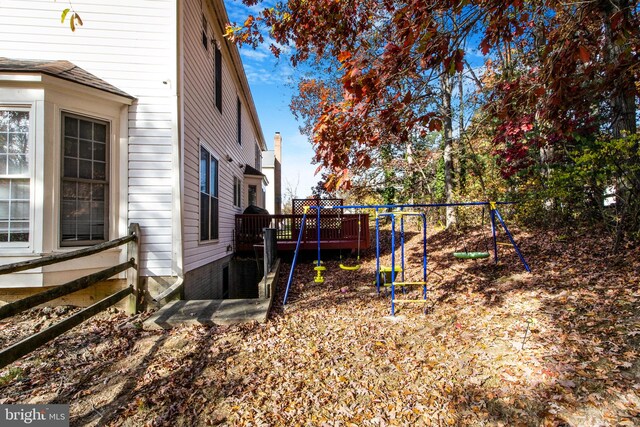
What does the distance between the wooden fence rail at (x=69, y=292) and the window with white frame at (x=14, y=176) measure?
4.27 feet

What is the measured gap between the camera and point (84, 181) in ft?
16.0

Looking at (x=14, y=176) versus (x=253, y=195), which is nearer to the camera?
(x=14, y=176)

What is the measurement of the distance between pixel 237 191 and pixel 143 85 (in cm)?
604

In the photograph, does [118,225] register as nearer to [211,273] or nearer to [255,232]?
[211,273]

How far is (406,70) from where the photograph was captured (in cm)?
325

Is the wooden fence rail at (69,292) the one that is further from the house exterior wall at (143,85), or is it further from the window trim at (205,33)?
the window trim at (205,33)

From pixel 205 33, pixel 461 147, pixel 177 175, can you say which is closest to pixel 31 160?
pixel 177 175

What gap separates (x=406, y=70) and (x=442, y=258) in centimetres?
586

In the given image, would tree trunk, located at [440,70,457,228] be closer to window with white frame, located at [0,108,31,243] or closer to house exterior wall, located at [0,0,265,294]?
house exterior wall, located at [0,0,265,294]

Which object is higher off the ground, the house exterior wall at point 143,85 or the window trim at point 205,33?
the window trim at point 205,33

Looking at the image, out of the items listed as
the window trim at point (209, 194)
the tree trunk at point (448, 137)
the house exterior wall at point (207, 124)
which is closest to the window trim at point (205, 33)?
the house exterior wall at point (207, 124)

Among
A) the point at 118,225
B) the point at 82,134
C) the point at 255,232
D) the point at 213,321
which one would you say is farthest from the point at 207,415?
the point at 255,232

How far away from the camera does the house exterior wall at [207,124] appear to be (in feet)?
19.2

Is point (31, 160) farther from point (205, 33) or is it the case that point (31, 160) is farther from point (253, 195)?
point (253, 195)
